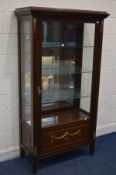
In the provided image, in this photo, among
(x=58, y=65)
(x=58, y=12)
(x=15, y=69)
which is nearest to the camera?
(x=58, y=12)

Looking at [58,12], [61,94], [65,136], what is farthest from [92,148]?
[58,12]

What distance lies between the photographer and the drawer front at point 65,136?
95.2 inches

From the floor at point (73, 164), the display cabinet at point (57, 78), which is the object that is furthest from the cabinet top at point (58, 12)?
the floor at point (73, 164)

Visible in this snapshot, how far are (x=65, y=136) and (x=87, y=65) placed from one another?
2.45 feet

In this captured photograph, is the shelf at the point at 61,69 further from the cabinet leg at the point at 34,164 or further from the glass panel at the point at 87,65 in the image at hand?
the cabinet leg at the point at 34,164

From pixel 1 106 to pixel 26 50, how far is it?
0.61 meters

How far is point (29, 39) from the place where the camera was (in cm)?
220

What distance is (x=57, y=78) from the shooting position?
265 centimetres

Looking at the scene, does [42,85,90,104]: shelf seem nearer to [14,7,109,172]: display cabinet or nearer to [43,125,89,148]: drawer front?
[14,7,109,172]: display cabinet

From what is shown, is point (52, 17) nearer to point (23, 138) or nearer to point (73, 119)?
point (73, 119)

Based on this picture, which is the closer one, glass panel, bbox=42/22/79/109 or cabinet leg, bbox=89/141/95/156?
glass panel, bbox=42/22/79/109

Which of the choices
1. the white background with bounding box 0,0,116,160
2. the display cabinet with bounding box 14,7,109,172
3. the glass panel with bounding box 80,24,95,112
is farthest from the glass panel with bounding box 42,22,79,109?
the white background with bounding box 0,0,116,160

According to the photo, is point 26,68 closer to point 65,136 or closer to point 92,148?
point 65,136

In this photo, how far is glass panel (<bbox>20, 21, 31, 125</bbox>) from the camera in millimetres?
2244
